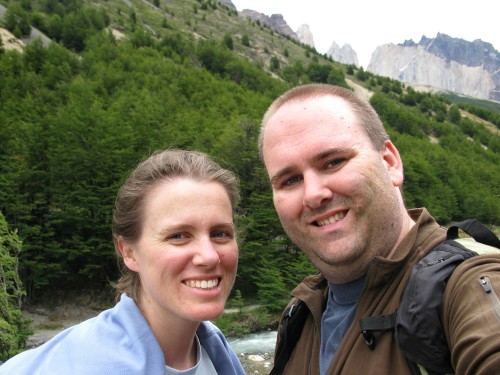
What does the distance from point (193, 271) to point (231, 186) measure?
0.74 metres

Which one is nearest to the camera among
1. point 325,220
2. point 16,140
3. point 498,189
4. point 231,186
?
point 325,220

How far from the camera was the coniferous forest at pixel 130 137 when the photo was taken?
2183 centimetres

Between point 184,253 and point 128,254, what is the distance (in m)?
0.50

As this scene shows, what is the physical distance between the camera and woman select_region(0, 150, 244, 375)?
211 cm

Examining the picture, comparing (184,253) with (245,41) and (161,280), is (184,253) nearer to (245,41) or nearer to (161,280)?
(161,280)

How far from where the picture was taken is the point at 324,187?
6.92 feet

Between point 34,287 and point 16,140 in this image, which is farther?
point 16,140

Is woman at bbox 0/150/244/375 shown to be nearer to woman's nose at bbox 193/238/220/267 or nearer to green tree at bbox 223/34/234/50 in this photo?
woman's nose at bbox 193/238/220/267

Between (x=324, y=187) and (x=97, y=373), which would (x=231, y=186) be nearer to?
(x=324, y=187)

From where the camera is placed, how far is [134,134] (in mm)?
29062

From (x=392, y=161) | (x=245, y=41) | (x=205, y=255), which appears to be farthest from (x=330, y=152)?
(x=245, y=41)

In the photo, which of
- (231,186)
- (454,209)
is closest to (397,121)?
(454,209)

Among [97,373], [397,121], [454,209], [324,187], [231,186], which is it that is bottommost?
[454,209]

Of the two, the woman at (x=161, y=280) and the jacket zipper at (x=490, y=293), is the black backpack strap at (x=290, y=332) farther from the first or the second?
the jacket zipper at (x=490, y=293)
